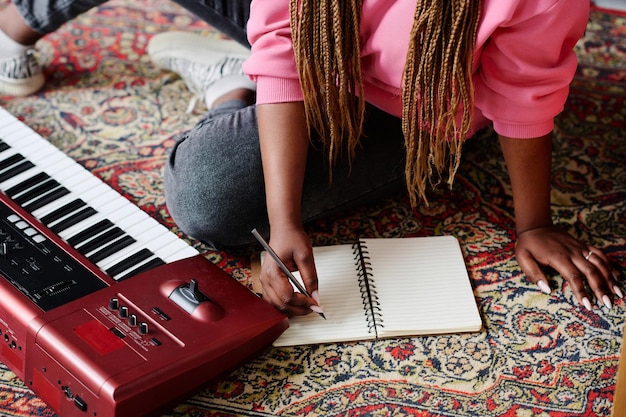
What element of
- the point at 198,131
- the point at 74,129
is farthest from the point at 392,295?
the point at 74,129

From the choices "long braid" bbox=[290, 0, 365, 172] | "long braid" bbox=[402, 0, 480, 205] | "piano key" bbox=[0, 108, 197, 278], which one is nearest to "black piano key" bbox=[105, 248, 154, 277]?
"piano key" bbox=[0, 108, 197, 278]

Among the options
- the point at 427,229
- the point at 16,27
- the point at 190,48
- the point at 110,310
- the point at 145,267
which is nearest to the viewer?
the point at 110,310

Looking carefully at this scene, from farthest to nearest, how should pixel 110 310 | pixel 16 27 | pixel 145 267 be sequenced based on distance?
1. pixel 16 27
2. pixel 145 267
3. pixel 110 310

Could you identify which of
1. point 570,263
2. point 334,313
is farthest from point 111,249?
point 570,263

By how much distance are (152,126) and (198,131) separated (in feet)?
1.07

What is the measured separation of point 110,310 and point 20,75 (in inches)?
33.7

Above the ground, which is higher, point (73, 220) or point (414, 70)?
point (414, 70)

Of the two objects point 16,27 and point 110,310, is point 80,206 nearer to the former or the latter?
point 110,310

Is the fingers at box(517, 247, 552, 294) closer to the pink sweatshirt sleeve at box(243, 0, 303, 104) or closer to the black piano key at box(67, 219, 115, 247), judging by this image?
the pink sweatshirt sleeve at box(243, 0, 303, 104)

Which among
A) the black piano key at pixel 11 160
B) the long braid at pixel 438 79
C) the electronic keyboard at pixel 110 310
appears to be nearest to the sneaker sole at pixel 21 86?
the black piano key at pixel 11 160

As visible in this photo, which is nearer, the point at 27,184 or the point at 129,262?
the point at 129,262

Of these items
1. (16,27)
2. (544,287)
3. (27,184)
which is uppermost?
(16,27)

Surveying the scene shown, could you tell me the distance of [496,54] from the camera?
1177 millimetres

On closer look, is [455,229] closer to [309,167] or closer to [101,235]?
[309,167]
